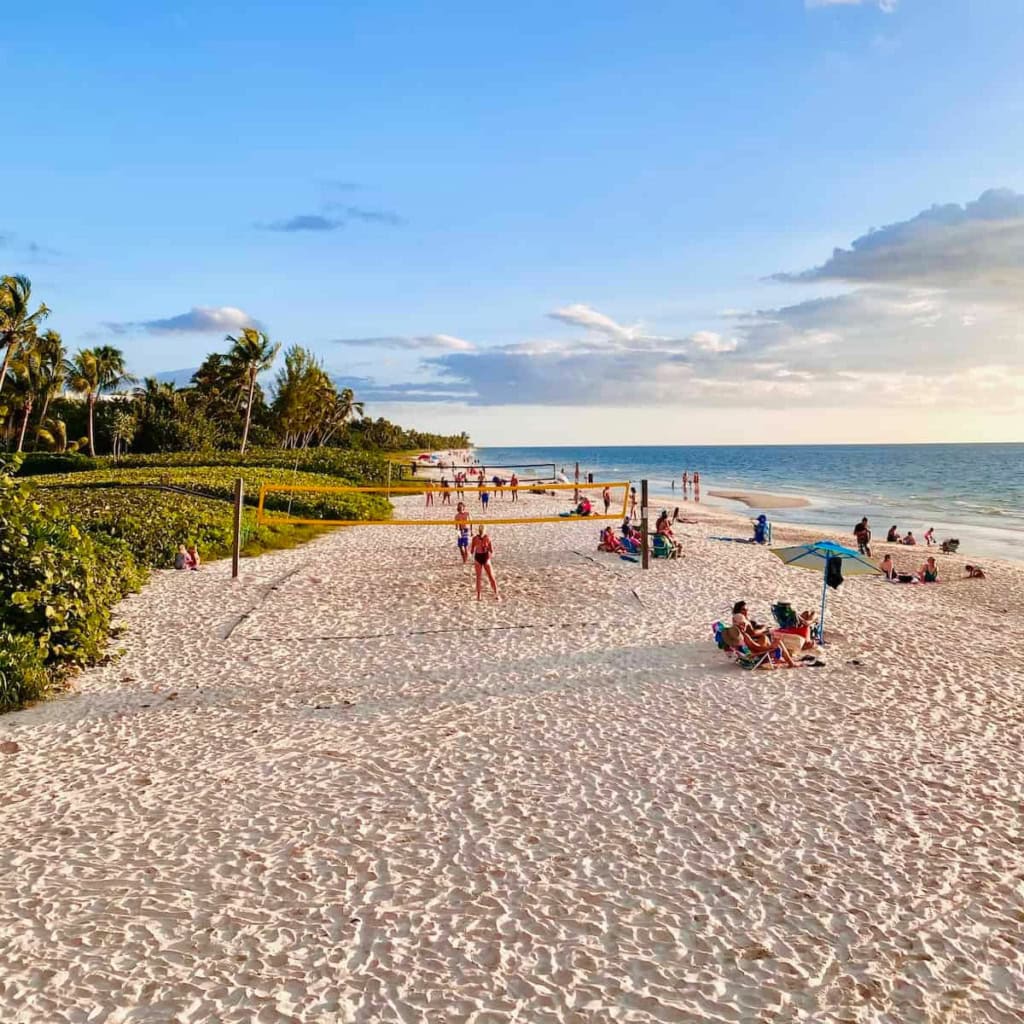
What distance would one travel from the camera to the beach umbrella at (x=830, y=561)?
482 inches

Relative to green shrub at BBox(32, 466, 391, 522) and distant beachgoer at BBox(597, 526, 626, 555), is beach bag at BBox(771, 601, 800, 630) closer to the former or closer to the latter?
distant beachgoer at BBox(597, 526, 626, 555)

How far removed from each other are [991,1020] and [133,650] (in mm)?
11144

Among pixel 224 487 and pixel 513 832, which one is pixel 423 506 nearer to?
pixel 224 487

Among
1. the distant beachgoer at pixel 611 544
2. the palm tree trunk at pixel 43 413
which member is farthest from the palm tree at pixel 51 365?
the distant beachgoer at pixel 611 544

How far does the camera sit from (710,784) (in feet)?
23.8

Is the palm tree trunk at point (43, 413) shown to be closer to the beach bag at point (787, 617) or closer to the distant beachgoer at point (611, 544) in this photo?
the distant beachgoer at point (611, 544)

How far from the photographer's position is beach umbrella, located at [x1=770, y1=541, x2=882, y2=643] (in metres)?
12.2

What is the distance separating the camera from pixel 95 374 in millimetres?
49438

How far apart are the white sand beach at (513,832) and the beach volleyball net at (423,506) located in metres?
9.11

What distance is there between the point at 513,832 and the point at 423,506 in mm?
29376

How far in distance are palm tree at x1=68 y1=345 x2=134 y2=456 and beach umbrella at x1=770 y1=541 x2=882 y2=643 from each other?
47.6m

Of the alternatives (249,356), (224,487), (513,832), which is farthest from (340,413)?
(513,832)

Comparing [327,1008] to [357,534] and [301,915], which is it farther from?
[357,534]

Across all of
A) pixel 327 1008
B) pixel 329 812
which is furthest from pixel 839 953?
pixel 329 812
